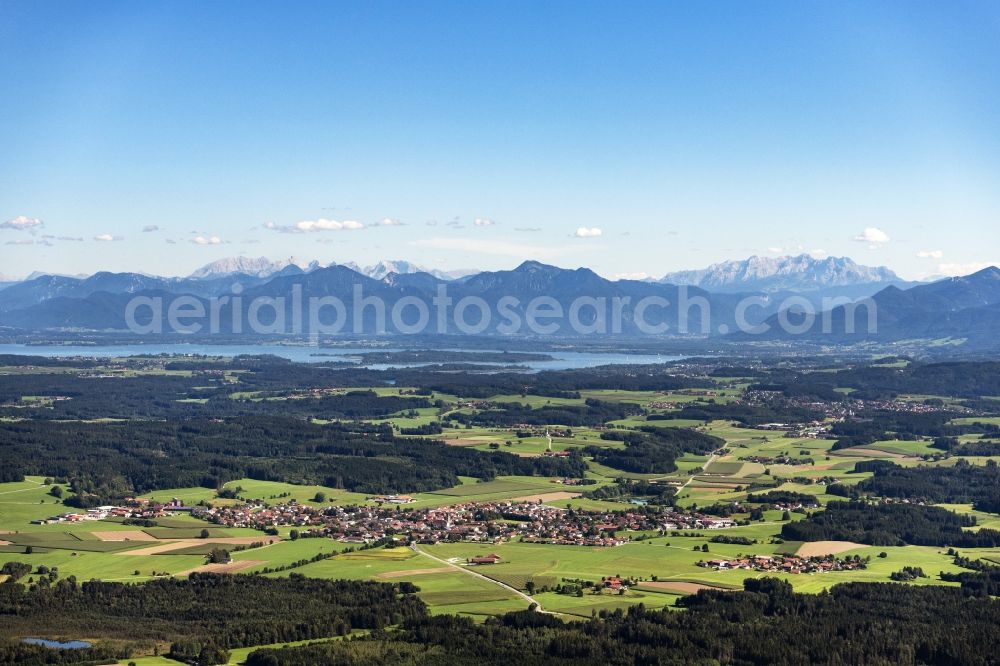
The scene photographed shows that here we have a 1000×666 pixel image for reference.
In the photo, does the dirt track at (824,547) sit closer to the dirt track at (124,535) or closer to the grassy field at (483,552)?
the grassy field at (483,552)

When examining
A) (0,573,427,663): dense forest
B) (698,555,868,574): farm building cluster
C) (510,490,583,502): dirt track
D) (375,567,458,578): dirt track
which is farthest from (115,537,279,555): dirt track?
(698,555,868,574): farm building cluster

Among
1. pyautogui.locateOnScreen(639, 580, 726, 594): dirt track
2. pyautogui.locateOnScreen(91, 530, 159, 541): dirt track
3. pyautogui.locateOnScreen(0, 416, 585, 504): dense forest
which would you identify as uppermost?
pyautogui.locateOnScreen(0, 416, 585, 504): dense forest

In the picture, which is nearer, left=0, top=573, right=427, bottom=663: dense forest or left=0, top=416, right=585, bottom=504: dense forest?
left=0, top=573, right=427, bottom=663: dense forest

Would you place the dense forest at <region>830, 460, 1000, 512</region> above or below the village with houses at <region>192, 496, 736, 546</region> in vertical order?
above

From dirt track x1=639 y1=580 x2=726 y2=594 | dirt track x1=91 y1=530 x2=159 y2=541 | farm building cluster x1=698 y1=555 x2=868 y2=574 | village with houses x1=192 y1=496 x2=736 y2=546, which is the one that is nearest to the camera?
dirt track x1=639 y1=580 x2=726 y2=594

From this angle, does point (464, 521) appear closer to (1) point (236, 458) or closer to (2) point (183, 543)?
(2) point (183, 543)

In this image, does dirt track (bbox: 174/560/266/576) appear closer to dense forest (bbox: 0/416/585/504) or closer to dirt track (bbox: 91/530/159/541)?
dirt track (bbox: 91/530/159/541)

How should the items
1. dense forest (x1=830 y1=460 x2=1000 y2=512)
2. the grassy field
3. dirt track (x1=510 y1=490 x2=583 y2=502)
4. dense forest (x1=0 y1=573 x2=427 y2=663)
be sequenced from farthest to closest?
dirt track (x1=510 y1=490 x2=583 y2=502) < dense forest (x1=830 y1=460 x2=1000 y2=512) < the grassy field < dense forest (x1=0 y1=573 x2=427 y2=663)

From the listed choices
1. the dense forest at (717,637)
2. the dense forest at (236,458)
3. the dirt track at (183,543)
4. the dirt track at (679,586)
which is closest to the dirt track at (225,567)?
the dirt track at (183,543)

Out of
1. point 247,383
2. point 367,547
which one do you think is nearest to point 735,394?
point 247,383
